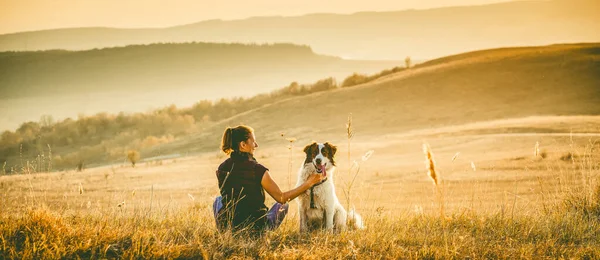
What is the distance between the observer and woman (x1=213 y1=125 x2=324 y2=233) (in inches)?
229

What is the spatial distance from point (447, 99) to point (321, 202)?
1223 inches

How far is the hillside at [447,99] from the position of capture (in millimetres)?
31438

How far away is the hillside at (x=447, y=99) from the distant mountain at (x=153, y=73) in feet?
133

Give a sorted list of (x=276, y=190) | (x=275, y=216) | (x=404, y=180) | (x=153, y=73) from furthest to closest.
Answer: (x=153, y=73)
(x=404, y=180)
(x=275, y=216)
(x=276, y=190)

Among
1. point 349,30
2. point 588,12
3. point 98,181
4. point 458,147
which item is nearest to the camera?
point 98,181

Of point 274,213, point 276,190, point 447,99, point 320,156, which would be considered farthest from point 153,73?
point 276,190

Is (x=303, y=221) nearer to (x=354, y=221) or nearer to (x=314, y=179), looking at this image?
(x=354, y=221)

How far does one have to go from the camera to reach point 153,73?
103 metres

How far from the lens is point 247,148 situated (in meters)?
5.89

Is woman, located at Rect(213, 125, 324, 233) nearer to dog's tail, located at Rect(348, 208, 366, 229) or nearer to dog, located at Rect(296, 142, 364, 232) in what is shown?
dog, located at Rect(296, 142, 364, 232)

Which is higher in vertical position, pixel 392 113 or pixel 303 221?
pixel 392 113

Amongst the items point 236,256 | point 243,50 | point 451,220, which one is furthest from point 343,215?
point 243,50

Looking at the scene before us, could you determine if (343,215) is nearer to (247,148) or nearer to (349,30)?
(247,148)

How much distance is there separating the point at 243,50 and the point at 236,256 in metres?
107
